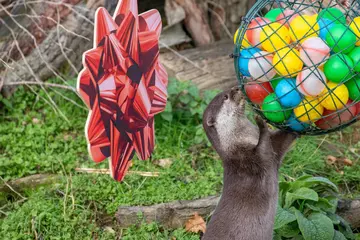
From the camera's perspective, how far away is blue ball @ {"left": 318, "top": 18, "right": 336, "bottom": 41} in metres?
2.12

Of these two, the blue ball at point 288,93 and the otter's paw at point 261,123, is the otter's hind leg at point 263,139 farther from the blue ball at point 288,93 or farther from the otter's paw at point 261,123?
the blue ball at point 288,93

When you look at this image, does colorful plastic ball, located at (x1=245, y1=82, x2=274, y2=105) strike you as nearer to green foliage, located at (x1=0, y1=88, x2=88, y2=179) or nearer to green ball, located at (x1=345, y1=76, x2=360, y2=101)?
green ball, located at (x1=345, y1=76, x2=360, y2=101)

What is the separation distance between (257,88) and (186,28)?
10.8ft

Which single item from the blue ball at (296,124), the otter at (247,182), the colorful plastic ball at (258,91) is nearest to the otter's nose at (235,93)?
the otter at (247,182)

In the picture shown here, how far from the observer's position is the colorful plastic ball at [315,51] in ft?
6.89

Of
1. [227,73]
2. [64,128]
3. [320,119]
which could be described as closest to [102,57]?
[320,119]

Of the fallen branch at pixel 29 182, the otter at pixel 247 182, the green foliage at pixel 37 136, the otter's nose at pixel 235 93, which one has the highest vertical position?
the otter's nose at pixel 235 93

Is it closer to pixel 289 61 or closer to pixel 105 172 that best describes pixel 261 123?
pixel 289 61

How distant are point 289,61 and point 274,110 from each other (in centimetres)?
23

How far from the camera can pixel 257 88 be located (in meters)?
2.36

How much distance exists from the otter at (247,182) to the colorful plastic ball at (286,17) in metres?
0.53

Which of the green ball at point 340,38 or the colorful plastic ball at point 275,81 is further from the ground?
the green ball at point 340,38

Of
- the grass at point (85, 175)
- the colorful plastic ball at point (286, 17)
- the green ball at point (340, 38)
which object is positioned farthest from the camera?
the grass at point (85, 175)

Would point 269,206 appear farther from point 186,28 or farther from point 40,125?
point 186,28
